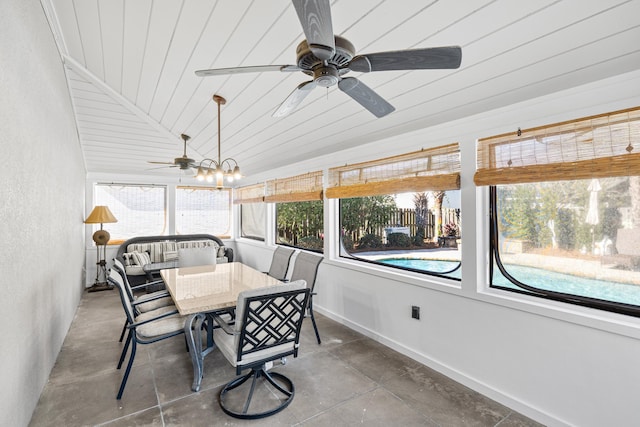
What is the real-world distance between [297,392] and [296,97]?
7.01 feet

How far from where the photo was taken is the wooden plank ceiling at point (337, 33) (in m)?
1.40

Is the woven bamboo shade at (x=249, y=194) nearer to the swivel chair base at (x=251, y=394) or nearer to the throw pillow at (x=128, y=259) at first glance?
the throw pillow at (x=128, y=259)

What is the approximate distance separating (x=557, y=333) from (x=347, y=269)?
6.87 feet

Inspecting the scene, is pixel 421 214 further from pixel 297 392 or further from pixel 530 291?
pixel 297 392

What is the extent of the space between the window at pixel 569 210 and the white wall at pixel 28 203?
2.92 m

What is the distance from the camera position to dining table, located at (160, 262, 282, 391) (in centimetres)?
228

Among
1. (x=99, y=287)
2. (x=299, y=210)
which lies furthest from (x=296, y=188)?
(x=99, y=287)

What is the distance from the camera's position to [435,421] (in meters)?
2.00

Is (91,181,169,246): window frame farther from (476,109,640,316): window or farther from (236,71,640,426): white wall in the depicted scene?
(476,109,640,316): window

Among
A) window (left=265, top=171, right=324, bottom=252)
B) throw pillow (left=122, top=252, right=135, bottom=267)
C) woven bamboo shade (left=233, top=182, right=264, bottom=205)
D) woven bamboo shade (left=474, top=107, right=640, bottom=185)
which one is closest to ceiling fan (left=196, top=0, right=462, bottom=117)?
woven bamboo shade (left=474, top=107, right=640, bottom=185)

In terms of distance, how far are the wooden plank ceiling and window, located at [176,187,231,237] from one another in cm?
343

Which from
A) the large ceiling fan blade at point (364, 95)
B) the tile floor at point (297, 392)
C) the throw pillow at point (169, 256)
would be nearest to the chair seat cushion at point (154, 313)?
the tile floor at point (297, 392)

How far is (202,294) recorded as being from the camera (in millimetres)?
2529

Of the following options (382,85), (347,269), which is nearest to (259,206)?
(347,269)
